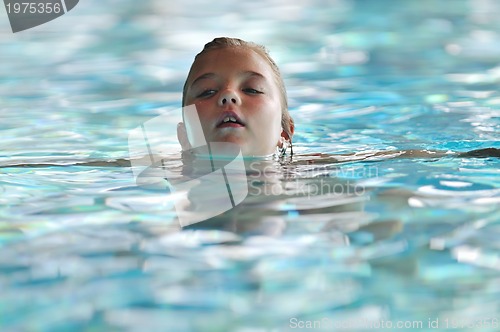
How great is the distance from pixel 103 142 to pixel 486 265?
7.69 ft

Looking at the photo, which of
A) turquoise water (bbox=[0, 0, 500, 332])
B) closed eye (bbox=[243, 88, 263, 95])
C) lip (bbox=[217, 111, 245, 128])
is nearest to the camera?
turquoise water (bbox=[0, 0, 500, 332])

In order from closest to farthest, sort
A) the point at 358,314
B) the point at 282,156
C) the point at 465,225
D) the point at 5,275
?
1. the point at 358,314
2. the point at 5,275
3. the point at 465,225
4. the point at 282,156

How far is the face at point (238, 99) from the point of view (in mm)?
2385

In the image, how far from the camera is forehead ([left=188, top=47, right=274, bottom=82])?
255 centimetres

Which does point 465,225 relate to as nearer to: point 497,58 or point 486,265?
point 486,265

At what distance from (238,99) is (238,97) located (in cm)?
1

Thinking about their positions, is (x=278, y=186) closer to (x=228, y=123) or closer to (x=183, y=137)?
(x=228, y=123)

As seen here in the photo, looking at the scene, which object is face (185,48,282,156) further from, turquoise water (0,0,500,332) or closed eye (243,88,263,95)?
turquoise water (0,0,500,332)

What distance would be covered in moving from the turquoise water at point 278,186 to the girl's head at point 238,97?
18cm

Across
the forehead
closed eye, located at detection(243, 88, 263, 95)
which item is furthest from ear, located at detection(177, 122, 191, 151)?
closed eye, located at detection(243, 88, 263, 95)

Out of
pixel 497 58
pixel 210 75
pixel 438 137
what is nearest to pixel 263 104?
pixel 210 75

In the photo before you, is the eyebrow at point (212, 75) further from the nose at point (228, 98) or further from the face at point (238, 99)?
the nose at point (228, 98)

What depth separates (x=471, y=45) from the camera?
4418mm

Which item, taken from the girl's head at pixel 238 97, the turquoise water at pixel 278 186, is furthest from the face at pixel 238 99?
the turquoise water at pixel 278 186
